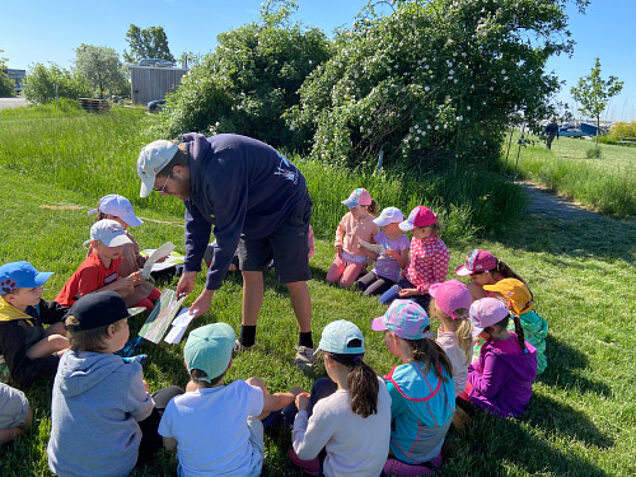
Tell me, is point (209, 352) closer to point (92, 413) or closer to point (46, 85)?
point (92, 413)

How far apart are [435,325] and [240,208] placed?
8.28 ft

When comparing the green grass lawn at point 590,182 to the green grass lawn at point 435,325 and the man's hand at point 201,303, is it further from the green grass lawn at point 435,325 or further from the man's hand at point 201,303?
the man's hand at point 201,303

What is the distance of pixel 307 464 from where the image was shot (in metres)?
2.44

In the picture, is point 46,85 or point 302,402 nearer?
point 302,402

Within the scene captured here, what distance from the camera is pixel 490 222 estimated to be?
7.59m

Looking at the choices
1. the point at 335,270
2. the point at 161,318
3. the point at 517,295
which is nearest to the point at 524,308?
the point at 517,295

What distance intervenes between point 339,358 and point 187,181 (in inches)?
56.4

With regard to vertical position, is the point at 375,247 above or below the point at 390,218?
below

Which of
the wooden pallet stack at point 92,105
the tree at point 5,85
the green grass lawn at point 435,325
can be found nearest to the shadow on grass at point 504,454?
the green grass lawn at point 435,325

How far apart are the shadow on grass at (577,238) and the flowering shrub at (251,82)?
528 cm

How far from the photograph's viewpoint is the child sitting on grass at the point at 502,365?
2.92m

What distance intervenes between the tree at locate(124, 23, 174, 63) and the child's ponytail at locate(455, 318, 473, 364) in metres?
98.5

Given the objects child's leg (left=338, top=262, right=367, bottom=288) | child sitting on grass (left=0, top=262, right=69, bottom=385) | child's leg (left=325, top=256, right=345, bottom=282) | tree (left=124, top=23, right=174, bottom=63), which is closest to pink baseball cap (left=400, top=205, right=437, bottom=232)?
→ child's leg (left=338, top=262, right=367, bottom=288)

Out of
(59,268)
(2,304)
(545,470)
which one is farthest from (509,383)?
(59,268)
